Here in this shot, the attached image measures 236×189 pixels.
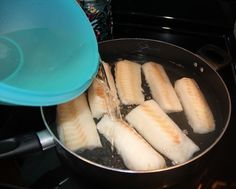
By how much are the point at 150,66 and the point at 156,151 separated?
228mm

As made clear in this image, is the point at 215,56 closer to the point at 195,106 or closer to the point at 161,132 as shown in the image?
the point at 195,106

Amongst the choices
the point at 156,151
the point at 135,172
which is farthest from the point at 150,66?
the point at 135,172

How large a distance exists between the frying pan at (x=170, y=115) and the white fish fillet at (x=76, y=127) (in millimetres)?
20

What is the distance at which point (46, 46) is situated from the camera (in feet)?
2.19

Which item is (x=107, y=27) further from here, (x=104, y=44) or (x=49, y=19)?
(x=49, y=19)

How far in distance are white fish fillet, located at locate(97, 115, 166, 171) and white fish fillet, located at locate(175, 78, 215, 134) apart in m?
0.12

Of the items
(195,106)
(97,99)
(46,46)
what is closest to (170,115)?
(195,106)

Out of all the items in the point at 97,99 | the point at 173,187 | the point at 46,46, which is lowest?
the point at 173,187

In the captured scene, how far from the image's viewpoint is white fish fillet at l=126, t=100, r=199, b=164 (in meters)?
0.65

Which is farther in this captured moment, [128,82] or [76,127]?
[128,82]

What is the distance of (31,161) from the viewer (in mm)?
691

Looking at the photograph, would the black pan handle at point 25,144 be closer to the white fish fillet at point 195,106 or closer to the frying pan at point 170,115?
the frying pan at point 170,115

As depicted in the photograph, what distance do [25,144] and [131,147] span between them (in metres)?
0.18

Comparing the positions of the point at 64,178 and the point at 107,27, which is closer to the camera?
the point at 64,178
